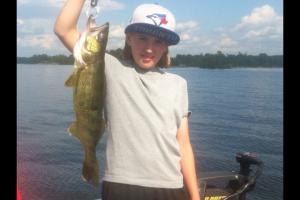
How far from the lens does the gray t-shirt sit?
2.78 meters

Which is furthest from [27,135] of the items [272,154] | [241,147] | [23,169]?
[272,154]

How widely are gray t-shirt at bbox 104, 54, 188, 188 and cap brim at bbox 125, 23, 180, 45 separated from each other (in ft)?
0.83

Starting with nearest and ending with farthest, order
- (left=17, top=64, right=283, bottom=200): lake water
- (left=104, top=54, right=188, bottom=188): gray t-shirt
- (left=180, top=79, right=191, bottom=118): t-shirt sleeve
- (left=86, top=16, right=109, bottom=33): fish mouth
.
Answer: (left=86, top=16, right=109, bottom=33): fish mouth → (left=104, top=54, right=188, bottom=188): gray t-shirt → (left=180, top=79, right=191, bottom=118): t-shirt sleeve → (left=17, top=64, right=283, bottom=200): lake water

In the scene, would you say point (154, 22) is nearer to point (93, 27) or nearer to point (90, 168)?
point (93, 27)

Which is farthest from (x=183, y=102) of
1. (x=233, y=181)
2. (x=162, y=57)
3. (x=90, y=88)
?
(x=233, y=181)

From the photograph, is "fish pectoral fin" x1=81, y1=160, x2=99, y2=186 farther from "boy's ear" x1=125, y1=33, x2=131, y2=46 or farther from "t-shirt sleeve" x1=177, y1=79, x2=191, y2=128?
"boy's ear" x1=125, y1=33, x2=131, y2=46

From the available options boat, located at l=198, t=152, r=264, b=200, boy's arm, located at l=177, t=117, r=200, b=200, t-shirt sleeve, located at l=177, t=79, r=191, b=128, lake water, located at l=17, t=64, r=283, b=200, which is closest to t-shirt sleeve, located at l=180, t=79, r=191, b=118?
t-shirt sleeve, located at l=177, t=79, r=191, b=128

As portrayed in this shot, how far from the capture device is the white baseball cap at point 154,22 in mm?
2846

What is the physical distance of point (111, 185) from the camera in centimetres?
277

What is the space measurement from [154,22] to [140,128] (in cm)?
73
